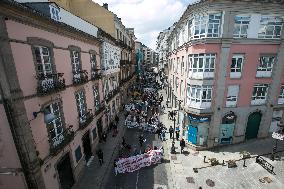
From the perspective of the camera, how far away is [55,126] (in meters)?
13.7

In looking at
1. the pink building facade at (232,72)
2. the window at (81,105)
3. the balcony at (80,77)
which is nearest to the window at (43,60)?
the balcony at (80,77)

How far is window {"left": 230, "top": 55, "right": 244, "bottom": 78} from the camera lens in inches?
767

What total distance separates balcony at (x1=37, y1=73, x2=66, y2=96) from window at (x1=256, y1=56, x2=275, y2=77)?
63.4 ft

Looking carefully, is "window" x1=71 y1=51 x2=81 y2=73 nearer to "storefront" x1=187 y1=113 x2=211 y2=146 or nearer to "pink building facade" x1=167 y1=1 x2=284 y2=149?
"pink building facade" x1=167 y1=1 x2=284 y2=149

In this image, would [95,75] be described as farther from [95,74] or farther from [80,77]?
[80,77]

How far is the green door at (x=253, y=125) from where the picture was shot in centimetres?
2230

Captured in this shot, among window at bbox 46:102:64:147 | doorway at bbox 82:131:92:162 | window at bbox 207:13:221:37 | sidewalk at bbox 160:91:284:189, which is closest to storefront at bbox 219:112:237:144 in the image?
sidewalk at bbox 160:91:284:189

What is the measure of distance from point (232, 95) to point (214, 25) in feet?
25.2

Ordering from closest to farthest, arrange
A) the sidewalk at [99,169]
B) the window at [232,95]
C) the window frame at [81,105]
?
the sidewalk at [99,169]
the window frame at [81,105]
the window at [232,95]

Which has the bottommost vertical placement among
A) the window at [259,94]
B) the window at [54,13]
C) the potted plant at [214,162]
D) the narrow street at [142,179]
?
the narrow street at [142,179]

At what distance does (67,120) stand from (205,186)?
40.7 feet

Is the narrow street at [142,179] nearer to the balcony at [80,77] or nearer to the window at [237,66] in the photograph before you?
the balcony at [80,77]

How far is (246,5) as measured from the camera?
17844mm

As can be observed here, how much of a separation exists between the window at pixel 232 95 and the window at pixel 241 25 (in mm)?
5262
